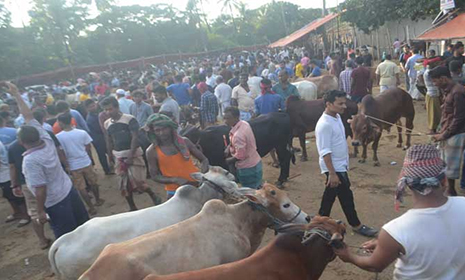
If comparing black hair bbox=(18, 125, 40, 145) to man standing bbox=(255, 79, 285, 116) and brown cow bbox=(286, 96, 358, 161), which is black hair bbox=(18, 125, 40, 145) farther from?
brown cow bbox=(286, 96, 358, 161)

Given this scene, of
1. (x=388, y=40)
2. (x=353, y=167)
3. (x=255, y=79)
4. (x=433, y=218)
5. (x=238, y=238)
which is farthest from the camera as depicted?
(x=388, y=40)

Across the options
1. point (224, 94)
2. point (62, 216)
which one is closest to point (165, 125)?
point (62, 216)

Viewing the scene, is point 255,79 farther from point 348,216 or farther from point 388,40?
Answer: point 388,40

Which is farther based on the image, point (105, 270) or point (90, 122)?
point (90, 122)

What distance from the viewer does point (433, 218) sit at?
1.88 meters

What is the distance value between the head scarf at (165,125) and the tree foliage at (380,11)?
600 inches

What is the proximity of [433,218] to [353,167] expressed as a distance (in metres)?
5.25

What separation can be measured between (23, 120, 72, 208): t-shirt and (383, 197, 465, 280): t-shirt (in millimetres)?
3713

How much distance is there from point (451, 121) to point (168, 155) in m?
3.71

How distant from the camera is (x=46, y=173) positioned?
412cm

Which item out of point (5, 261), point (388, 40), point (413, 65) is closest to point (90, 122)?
point (5, 261)

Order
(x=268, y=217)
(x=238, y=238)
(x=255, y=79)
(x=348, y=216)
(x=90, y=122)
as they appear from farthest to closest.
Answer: (x=255, y=79), (x=90, y=122), (x=348, y=216), (x=268, y=217), (x=238, y=238)

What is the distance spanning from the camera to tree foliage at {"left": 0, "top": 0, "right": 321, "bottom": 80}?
30177mm

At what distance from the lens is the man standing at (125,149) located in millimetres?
5418
